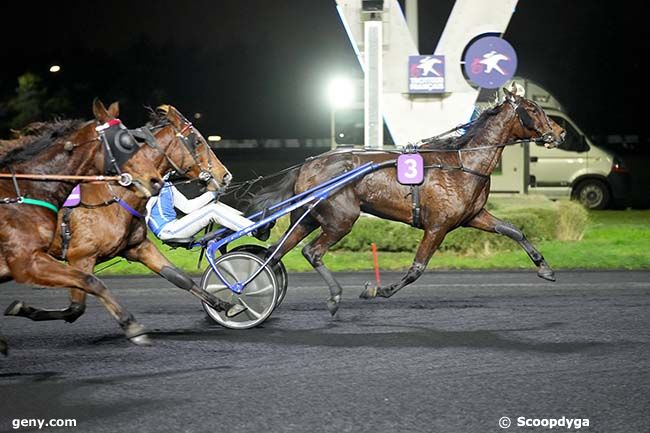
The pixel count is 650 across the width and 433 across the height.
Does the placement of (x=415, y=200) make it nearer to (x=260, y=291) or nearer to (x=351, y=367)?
(x=260, y=291)

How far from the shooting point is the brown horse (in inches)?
341

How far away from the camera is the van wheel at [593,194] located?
22.7 metres

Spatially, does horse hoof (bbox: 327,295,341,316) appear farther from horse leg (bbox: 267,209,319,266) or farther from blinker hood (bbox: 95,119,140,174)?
blinker hood (bbox: 95,119,140,174)

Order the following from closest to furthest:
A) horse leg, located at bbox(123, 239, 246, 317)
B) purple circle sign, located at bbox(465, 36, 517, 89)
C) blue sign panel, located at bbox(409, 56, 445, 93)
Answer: horse leg, located at bbox(123, 239, 246, 317)
purple circle sign, located at bbox(465, 36, 517, 89)
blue sign panel, located at bbox(409, 56, 445, 93)

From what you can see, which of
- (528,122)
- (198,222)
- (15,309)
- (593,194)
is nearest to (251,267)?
(198,222)

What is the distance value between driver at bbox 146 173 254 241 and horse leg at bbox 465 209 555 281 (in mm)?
2019

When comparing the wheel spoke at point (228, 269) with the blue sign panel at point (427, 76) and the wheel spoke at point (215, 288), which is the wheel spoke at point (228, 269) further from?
the blue sign panel at point (427, 76)

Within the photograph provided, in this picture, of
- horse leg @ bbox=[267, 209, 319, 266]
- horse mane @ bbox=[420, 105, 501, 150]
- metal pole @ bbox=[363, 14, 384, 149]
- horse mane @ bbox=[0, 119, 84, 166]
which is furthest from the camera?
metal pole @ bbox=[363, 14, 384, 149]

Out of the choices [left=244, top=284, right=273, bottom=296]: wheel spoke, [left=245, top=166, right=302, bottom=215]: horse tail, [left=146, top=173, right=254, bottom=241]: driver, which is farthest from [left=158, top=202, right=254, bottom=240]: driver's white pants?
[left=245, top=166, right=302, bottom=215]: horse tail

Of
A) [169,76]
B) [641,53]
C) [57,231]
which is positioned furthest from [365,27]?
[169,76]

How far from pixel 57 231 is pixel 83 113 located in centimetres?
3006

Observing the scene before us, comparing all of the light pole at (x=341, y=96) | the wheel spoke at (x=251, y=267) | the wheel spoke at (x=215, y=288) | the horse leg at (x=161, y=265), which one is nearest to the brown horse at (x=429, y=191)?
the wheel spoke at (x=251, y=267)

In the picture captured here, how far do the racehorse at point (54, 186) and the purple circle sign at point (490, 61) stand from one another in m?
7.29

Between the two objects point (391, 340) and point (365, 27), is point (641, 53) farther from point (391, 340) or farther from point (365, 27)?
point (391, 340)
